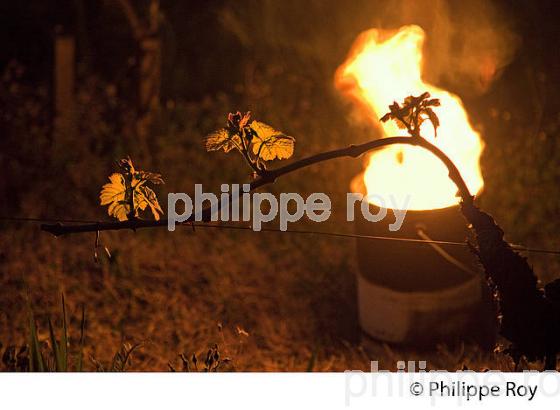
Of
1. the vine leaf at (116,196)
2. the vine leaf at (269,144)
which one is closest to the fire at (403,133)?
the vine leaf at (269,144)

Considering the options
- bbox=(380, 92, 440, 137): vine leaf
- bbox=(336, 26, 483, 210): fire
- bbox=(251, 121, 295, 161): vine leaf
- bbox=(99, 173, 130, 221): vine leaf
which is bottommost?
bbox=(99, 173, 130, 221): vine leaf

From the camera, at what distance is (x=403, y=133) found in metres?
2.90

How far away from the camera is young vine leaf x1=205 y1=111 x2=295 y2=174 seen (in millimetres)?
1498

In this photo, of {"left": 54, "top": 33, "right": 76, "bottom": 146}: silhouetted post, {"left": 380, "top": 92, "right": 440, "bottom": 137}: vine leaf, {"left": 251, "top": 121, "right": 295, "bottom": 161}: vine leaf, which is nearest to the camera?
{"left": 380, "top": 92, "right": 440, "bottom": 137}: vine leaf

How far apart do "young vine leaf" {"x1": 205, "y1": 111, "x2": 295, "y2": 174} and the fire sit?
1339mm

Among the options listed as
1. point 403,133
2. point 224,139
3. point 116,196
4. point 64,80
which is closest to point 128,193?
point 116,196

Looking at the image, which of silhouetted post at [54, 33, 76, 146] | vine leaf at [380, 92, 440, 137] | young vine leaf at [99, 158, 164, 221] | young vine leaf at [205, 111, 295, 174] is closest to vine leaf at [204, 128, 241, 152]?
young vine leaf at [205, 111, 295, 174]

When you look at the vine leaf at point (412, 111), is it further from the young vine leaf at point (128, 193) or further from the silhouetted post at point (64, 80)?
the silhouetted post at point (64, 80)

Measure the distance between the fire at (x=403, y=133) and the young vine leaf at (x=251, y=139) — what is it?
1339 mm

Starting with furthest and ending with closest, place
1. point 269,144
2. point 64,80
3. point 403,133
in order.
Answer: point 64,80 < point 403,133 < point 269,144

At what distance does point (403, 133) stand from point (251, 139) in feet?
4.94

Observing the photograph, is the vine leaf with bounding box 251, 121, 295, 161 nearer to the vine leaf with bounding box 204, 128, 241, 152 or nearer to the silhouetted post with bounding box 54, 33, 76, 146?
the vine leaf with bounding box 204, 128, 241, 152

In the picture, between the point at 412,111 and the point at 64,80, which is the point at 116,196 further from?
the point at 64,80
